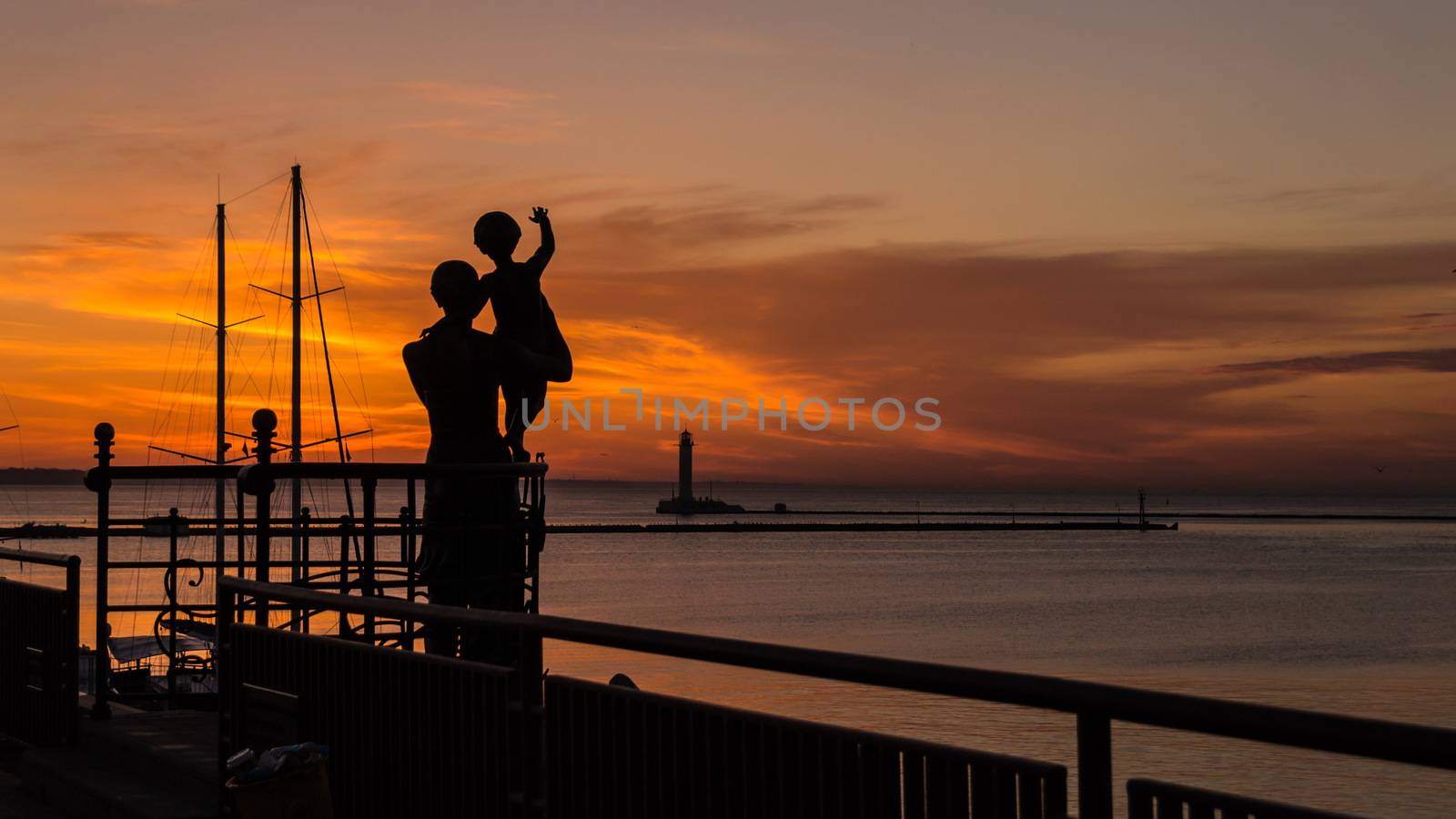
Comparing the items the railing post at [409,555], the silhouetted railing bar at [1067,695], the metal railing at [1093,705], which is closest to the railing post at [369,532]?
the railing post at [409,555]

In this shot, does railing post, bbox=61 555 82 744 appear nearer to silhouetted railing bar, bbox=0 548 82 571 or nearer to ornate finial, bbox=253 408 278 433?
silhouetted railing bar, bbox=0 548 82 571

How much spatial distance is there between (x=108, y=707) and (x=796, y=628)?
62190mm

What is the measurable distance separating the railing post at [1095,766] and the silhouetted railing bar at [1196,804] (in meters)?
0.05

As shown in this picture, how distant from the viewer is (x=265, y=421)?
10305 millimetres

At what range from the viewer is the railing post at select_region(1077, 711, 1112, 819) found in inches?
125

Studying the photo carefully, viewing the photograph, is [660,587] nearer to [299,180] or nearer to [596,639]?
[299,180]

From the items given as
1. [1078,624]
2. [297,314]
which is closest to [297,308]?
[297,314]

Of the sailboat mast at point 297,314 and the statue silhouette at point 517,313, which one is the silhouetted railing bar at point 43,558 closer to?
the statue silhouette at point 517,313

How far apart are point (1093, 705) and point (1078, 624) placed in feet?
248

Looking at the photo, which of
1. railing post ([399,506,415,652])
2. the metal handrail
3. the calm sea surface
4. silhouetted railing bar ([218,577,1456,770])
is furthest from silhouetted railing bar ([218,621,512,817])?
the calm sea surface

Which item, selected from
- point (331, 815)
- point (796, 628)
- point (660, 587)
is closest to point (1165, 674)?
point (796, 628)

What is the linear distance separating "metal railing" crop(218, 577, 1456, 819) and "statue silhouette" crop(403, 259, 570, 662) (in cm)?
484

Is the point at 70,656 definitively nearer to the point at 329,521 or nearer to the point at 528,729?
the point at 329,521

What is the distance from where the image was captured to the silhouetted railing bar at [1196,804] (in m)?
3.02
